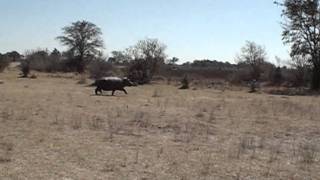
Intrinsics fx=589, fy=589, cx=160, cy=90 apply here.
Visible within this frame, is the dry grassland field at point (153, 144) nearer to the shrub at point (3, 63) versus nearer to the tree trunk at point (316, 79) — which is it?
the tree trunk at point (316, 79)

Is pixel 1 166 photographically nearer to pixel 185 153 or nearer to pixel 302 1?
pixel 185 153

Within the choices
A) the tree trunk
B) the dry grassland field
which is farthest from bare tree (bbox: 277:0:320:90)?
the dry grassland field

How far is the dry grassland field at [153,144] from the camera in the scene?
35.8ft

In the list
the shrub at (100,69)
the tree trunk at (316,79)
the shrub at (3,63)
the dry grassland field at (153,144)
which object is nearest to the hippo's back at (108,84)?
the dry grassland field at (153,144)

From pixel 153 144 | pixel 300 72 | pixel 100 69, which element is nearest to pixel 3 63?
pixel 100 69

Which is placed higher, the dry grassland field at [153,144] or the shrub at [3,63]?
the shrub at [3,63]

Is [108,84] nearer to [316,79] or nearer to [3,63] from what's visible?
[316,79]

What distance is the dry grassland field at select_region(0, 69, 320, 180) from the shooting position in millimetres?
10906

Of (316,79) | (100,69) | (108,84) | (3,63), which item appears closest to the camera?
(108,84)

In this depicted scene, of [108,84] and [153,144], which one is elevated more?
[108,84]

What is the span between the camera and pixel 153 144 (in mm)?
14250

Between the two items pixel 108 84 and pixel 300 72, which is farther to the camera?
pixel 300 72

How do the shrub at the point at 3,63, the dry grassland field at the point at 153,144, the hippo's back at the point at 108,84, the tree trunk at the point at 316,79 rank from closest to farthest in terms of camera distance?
the dry grassland field at the point at 153,144, the hippo's back at the point at 108,84, the tree trunk at the point at 316,79, the shrub at the point at 3,63

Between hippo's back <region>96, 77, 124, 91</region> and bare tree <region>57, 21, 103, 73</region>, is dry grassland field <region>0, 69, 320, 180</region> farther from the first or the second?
bare tree <region>57, 21, 103, 73</region>
